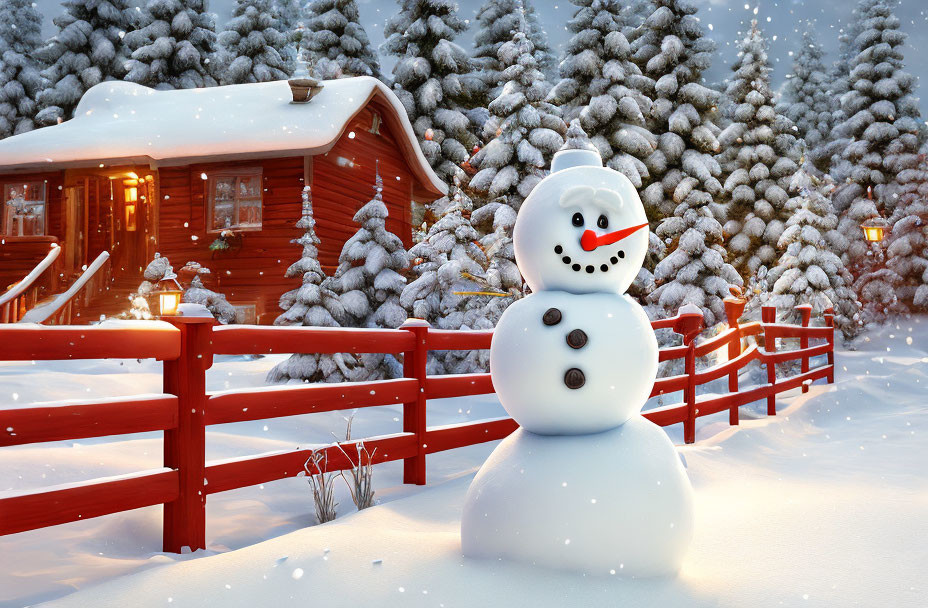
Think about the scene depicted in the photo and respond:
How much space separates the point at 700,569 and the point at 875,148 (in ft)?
88.5

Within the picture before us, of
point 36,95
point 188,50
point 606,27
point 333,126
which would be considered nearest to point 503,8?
point 606,27

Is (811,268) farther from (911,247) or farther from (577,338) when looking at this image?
(577,338)

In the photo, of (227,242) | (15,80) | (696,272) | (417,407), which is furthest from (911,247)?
(15,80)

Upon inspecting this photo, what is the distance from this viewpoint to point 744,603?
2.74m

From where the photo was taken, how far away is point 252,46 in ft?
86.4

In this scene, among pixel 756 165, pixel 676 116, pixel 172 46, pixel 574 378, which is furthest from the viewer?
pixel 172 46

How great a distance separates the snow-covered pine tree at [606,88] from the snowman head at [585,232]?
16996 millimetres

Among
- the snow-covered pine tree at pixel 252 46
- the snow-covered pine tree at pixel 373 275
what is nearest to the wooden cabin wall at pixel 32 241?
the snow-covered pine tree at pixel 373 275

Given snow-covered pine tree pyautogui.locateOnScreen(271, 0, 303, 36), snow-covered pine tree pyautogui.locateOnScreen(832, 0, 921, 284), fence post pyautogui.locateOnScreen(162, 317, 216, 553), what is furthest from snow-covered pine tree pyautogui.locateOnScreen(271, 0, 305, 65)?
fence post pyautogui.locateOnScreen(162, 317, 216, 553)

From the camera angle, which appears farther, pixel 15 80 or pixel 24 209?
pixel 15 80

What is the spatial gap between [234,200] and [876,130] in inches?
853

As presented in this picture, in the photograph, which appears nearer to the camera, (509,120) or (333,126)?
(509,120)

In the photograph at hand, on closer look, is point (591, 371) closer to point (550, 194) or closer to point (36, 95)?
point (550, 194)

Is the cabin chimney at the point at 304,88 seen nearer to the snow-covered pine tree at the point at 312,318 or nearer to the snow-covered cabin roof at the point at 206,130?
the snow-covered cabin roof at the point at 206,130
